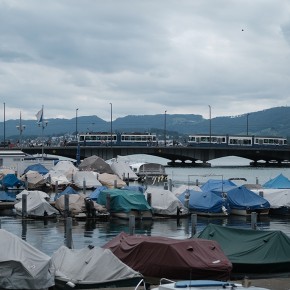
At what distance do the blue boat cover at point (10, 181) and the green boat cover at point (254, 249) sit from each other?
2080 inches

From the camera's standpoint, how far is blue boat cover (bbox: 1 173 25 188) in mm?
78588

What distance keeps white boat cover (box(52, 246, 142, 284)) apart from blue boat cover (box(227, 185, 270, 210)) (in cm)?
3214

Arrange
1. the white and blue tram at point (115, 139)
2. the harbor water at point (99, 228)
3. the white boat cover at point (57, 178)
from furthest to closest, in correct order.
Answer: the white and blue tram at point (115, 139), the white boat cover at point (57, 178), the harbor water at point (99, 228)

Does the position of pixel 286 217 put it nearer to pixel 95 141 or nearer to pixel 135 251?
pixel 135 251

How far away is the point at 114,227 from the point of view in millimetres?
46219

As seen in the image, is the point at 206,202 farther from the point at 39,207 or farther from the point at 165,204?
the point at 39,207

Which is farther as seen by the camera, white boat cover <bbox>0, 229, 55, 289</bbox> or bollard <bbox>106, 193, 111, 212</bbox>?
bollard <bbox>106, 193, 111, 212</bbox>

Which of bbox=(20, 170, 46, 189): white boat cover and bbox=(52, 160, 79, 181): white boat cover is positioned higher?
bbox=(52, 160, 79, 181): white boat cover

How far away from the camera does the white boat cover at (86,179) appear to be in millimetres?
81125

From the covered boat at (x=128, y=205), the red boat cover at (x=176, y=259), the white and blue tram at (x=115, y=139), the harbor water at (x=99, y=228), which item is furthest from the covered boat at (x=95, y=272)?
the white and blue tram at (x=115, y=139)

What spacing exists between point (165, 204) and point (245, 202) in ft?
23.0

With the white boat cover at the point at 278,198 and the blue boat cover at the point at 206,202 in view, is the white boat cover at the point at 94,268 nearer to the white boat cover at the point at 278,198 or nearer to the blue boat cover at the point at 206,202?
the blue boat cover at the point at 206,202

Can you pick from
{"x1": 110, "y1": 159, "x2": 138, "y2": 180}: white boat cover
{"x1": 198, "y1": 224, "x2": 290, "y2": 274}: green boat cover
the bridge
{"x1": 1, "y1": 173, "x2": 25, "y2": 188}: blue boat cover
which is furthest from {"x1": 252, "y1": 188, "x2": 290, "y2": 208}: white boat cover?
the bridge

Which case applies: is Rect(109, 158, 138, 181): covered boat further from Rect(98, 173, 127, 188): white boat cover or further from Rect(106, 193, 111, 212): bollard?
Rect(106, 193, 111, 212): bollard
